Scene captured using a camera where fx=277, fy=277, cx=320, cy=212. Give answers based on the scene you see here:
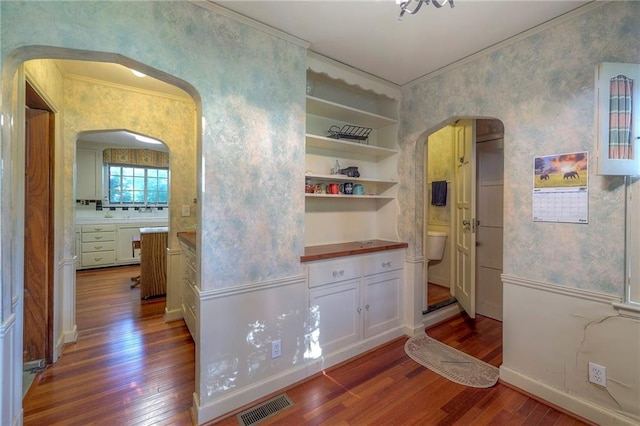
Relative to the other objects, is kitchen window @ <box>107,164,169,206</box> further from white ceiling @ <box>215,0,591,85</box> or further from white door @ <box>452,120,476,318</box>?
white door @ <box>452,120,476,318</box>

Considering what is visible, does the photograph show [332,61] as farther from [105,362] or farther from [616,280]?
[105,362]

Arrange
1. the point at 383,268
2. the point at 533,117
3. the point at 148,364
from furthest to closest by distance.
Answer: the point at 383,268
the point at 148,364
the point at 533,117

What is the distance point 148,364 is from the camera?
2322 millimetres

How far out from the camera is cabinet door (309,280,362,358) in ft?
7.34

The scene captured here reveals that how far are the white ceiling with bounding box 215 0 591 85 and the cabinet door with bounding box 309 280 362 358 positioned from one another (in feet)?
6.36

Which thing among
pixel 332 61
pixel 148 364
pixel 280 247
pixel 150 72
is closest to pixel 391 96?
pixel 332 61

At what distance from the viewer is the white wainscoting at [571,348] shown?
160 cm

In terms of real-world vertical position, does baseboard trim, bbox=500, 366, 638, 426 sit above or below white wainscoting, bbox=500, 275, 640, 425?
below

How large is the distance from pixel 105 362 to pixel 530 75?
13.2ft

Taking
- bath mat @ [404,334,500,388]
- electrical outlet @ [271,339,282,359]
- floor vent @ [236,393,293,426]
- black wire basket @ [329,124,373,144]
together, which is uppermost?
black wire basket @ [329,124,373,144]

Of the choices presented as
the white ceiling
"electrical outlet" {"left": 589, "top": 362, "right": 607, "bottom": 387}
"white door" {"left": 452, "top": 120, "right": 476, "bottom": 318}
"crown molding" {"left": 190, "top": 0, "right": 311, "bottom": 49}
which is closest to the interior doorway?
"white door" {"left": 452, "top": 120, "right": 476, "bottom": 318}

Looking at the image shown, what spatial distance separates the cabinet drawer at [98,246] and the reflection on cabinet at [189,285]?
3.54m

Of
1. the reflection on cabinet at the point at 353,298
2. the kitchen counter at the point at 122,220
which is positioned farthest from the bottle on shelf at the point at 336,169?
the kitchen counter at the point at 122,220

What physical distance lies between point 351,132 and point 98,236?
18.0ft
